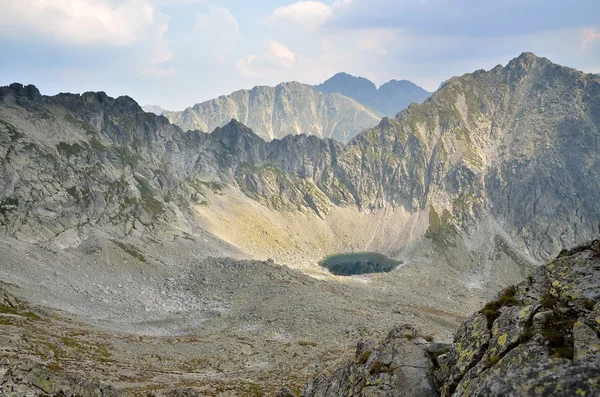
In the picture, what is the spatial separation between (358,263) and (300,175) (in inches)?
2666

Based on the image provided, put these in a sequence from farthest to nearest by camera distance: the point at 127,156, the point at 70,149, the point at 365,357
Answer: the point at 127,156, the point at 70,149, the point at 365,357

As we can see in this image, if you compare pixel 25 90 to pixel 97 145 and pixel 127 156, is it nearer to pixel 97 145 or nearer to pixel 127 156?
→ pixel 97 145

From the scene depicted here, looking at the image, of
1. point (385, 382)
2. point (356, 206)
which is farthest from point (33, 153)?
point (356, 206)

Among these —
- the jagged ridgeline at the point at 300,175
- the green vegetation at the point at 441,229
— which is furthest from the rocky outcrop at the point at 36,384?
the green vegetation at the point at 441,229

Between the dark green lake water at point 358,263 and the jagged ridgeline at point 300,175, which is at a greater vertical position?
the jagged ridgeline at point 300,175

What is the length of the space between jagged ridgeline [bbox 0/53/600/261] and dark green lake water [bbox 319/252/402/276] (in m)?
23.7

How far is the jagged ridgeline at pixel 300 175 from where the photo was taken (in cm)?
10044

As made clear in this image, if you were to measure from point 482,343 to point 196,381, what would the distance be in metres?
33.2

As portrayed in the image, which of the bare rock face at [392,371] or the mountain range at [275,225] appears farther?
the mountain range at [275,225]

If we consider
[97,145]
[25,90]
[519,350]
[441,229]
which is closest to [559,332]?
[519,350]

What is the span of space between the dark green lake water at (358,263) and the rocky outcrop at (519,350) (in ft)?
370

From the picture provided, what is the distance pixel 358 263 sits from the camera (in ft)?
475

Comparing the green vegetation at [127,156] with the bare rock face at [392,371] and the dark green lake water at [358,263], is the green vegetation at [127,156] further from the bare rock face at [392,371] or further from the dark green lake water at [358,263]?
the bare rock face at [392,371]

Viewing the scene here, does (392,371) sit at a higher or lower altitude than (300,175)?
lower
